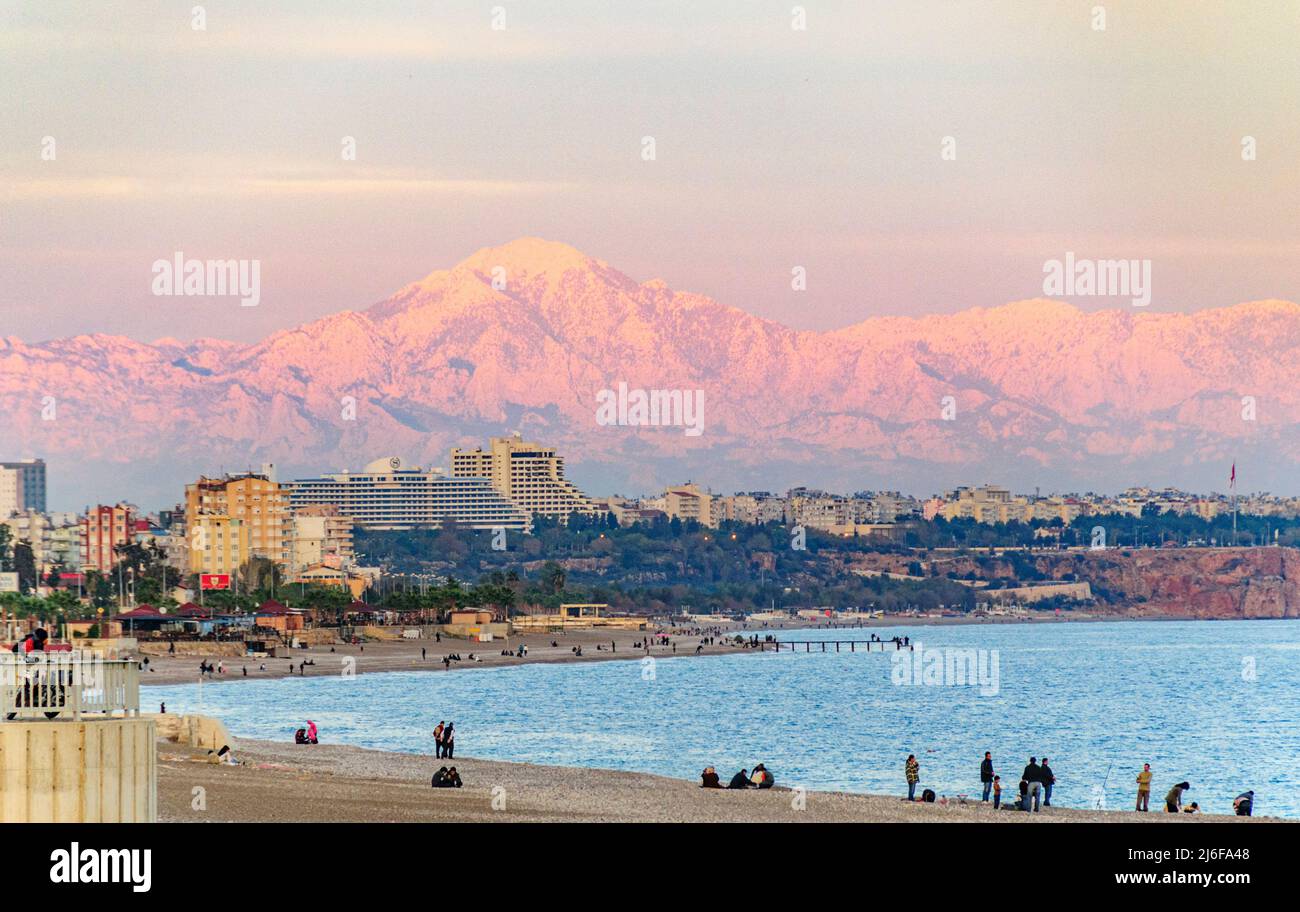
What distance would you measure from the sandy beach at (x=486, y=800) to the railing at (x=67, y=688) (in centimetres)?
2187

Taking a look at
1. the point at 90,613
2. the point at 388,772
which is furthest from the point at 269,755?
the point at 90,613

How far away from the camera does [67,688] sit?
497 inches

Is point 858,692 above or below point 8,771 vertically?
below

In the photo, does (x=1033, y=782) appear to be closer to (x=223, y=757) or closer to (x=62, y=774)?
(x=223, y=757)

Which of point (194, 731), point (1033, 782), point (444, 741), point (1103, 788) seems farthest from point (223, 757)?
point (1103, 788)

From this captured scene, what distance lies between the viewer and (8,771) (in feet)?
40.3

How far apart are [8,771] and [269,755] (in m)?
44.9

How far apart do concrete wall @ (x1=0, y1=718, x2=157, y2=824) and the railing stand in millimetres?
184

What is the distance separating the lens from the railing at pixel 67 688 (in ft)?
41.4

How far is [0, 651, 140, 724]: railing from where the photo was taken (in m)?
12.6

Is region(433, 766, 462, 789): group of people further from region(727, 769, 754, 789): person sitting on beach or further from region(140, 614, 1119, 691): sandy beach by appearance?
region(140, 614, 1119, 691): sandy beach

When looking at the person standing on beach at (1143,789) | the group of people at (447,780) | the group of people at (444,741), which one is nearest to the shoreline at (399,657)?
the group of people at (444,741)

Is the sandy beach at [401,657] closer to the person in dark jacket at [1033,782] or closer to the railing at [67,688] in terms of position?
the person in dark jacket at [1033,782]
